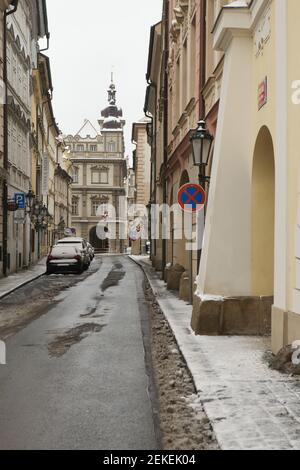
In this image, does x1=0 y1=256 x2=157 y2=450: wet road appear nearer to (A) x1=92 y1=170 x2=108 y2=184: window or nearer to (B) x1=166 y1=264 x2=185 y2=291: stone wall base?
(B) x1=166 y1=264 x2=185 y2=291: stone wall base

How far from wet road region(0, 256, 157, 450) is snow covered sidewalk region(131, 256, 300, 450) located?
0.57 meters

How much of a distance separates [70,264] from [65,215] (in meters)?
41.8

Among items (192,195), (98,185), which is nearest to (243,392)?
(192,195)

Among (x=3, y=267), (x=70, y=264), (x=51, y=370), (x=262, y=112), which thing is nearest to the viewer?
(x=51, y=370)

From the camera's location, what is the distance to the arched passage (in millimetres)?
Answer: 9539

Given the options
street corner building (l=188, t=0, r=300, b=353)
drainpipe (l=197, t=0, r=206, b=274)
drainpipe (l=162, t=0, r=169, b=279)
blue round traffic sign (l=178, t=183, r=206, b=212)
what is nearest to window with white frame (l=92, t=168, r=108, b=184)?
drainpipe (l=162, t=0, r=169, b=279)

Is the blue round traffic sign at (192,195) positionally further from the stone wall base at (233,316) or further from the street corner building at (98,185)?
the street corner building at (98,185)

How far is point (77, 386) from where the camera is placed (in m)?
6.34

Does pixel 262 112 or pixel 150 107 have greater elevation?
pixel 150 107

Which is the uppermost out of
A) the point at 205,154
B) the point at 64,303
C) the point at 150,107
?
the point at 150,107

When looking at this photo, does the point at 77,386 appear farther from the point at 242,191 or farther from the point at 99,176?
the point at 99,176

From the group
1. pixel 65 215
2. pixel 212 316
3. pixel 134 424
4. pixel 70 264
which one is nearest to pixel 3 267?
pixel 70 264
